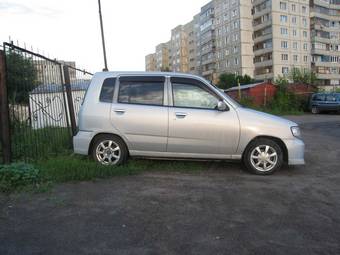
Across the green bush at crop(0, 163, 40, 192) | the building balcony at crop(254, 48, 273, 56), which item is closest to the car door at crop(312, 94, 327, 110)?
the green bush at crop(0, 163, 40, 192)

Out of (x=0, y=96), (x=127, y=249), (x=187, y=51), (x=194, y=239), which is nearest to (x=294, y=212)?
(x=194, y=239)

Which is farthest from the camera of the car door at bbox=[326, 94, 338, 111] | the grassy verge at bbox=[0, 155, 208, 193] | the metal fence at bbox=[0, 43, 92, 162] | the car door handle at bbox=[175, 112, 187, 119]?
the car door at bbox=[326, 94, 338, 111]

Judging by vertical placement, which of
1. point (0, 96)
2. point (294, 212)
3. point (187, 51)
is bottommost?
point (294, 212)

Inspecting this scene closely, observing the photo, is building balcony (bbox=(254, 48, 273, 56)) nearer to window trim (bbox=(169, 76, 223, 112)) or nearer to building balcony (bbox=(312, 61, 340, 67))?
building balcony (bbox=(312, 61, 340, 67))

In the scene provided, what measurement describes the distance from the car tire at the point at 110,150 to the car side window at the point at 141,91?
723 millimetres

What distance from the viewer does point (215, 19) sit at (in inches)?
3273

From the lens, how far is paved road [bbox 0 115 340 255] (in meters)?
3.14

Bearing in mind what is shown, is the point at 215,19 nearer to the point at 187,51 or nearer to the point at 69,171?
the point at 187,51

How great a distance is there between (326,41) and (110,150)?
262 feet

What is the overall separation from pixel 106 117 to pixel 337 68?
81.1 metres

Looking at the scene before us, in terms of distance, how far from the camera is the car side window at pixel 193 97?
605 centimetres

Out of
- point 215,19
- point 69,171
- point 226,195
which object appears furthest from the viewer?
point 215,19

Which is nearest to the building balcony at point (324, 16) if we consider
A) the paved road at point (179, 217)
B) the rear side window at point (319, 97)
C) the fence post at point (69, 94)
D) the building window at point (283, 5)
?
the building window at point (283, 5)

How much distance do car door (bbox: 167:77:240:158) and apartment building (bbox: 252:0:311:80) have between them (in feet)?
215
